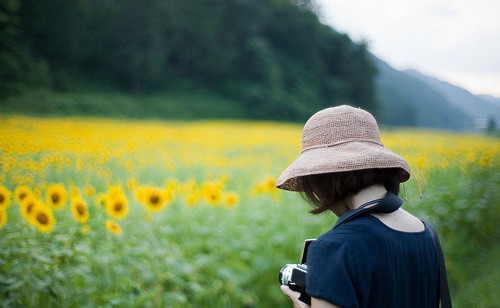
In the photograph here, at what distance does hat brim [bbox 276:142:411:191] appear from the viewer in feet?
2.90

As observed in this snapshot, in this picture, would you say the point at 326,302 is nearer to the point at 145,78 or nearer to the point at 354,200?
the point at 354,200

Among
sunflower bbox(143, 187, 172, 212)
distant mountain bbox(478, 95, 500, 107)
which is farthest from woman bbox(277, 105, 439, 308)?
distant mountain bbox(478, 95, 500, 107)

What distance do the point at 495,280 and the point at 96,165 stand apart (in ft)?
9.64

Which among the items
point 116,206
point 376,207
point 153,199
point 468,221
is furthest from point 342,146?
point 468,221

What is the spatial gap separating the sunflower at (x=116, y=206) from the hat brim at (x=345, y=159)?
1.34 meters

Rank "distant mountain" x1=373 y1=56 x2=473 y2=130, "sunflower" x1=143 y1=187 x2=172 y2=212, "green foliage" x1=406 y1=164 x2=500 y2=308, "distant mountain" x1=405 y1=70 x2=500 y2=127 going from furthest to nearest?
"distant mountain" x1=373 y1=56 x2=473 y2=130 < "distant mountain" x1=405 y1=70 x2=500 y2=127 < "green foliage" x1=406 y1=164 x2=500 y2=308 < "sunflower" x1=143 y1=187 x2=172 y2=212

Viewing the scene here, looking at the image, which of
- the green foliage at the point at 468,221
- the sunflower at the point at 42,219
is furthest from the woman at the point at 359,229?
the green foliage at the point at 468,221

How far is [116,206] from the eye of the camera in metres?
2.01

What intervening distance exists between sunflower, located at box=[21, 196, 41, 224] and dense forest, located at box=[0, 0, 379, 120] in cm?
62

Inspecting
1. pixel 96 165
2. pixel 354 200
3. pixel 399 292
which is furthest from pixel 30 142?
pixel 399 292

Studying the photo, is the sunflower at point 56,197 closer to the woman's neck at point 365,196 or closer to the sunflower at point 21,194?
the sunflower at point 21,194

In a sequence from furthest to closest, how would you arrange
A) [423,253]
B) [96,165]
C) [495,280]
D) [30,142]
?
[495,280], [96,165], [30,142], [423,253]

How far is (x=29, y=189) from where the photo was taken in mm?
1815

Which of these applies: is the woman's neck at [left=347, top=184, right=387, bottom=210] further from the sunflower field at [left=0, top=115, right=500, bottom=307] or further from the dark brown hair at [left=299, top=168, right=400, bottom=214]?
the sunflower field at [left=0, top=115, right=500, bottom=307]
